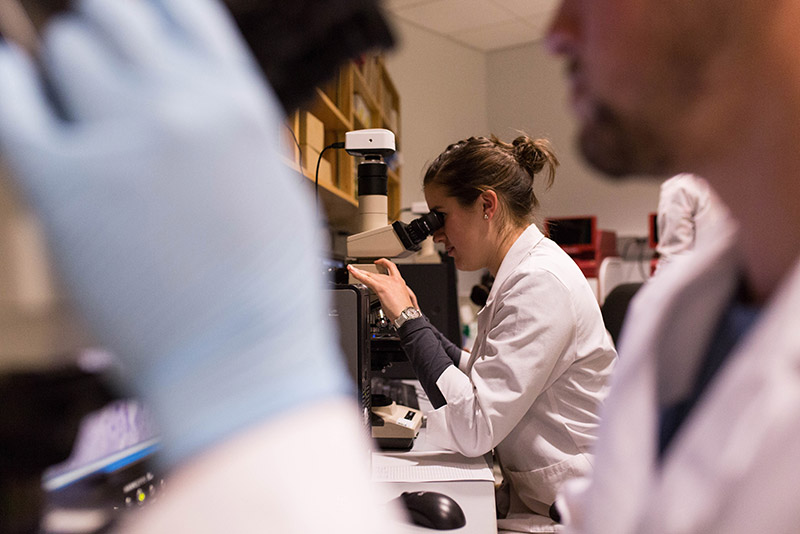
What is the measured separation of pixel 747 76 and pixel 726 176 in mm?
88

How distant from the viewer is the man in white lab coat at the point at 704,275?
411mm

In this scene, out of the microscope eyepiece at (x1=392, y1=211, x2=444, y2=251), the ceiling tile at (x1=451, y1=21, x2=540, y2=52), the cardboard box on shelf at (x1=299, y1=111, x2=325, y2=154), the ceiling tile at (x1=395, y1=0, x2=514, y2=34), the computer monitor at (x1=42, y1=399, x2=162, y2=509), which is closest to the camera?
the computer monitor at (x1=42, y1=399, x2=162, y2=509)

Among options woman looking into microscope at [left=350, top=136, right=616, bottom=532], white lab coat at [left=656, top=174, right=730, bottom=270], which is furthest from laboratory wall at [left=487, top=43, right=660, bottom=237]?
woman looking into microscope at [left=350, top=136, right=616, bottom=532]

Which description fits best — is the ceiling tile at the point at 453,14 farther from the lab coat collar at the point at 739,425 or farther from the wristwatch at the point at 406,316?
the lab coat collar at the point at 739,425

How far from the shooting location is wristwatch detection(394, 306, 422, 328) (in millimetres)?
1584

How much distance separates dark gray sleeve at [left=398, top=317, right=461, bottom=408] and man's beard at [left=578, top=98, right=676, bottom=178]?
3.07ft

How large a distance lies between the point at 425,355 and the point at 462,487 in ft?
1.23

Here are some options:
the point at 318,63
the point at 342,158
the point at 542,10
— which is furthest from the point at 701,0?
the point at 542,10

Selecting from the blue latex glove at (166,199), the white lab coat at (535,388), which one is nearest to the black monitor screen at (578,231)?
the white lab coat at (535,388)

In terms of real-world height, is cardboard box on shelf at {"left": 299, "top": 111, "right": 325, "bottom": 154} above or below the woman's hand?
above

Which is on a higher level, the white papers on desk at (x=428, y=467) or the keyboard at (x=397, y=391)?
the keyboard at (x=397, y=391)

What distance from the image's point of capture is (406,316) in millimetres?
1590

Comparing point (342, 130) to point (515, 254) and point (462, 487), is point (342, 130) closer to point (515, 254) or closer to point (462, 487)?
→ point (515, 254)

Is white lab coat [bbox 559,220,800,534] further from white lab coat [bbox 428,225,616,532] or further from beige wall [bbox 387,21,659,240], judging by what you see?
beige wall [bbox 387,21,659,240]
